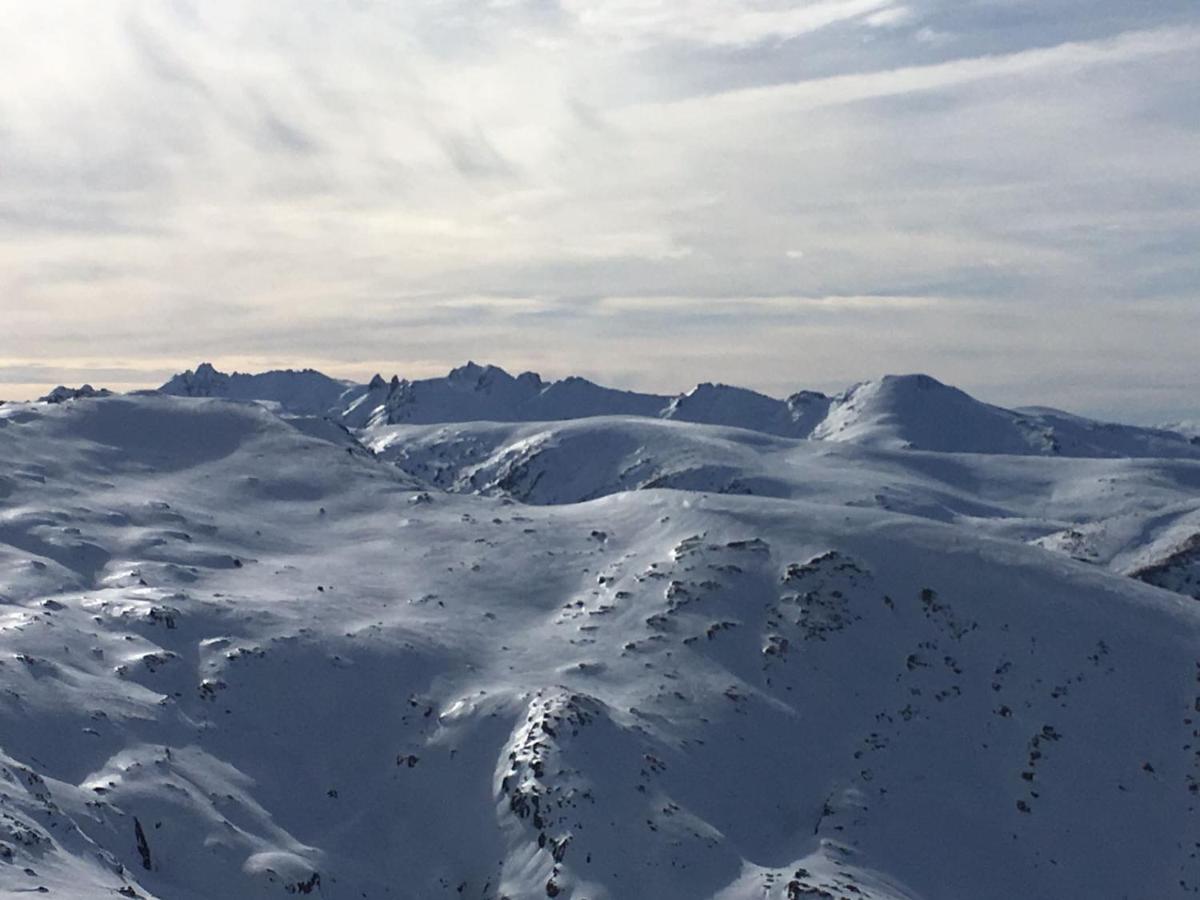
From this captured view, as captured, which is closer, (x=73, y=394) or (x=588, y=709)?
(x=588, y=709)

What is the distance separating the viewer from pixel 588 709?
48.6 metres

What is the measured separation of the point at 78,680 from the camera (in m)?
46.6

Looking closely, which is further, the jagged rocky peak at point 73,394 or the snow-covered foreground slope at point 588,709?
the jagged rocky peak at point 73,394

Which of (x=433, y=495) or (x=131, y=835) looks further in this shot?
(x=433, y=495)

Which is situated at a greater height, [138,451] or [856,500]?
[138,451]

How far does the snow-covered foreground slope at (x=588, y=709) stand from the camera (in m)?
42.2

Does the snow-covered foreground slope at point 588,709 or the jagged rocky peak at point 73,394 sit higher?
the jagged rocky peak at point 73,394

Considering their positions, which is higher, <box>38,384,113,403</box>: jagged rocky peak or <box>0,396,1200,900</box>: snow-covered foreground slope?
<box>38,384,113,403</box>: jagged rocky peak

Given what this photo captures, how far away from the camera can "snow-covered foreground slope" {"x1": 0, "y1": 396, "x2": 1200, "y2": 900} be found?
42156 mm

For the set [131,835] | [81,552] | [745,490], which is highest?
[81,552]

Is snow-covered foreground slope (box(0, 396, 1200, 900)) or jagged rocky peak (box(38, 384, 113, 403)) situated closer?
snow-covered foreground slope (box(0, 396, 1200, 900))

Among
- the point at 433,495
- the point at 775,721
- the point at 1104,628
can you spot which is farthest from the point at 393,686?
the point at 1104,628

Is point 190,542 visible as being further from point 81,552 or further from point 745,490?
point 745,490

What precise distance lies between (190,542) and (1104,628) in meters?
48.6
